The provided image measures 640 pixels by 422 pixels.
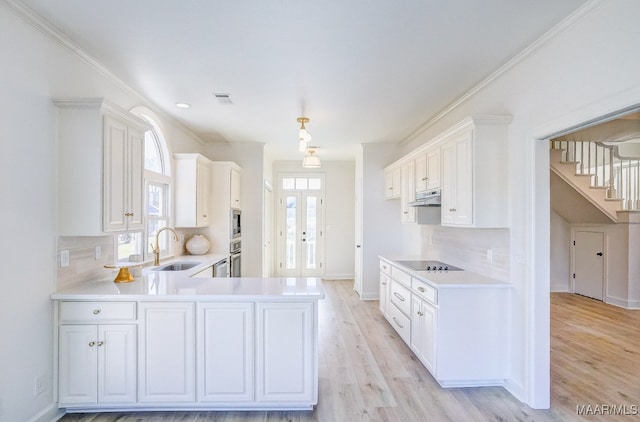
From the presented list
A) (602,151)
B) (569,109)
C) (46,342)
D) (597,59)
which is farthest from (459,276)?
(602,151)

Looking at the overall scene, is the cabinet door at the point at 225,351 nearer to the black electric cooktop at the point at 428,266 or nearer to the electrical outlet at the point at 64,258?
the electrical outlet at the point at 64,258

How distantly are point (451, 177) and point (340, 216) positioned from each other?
4531 mm

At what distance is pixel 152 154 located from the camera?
3.99 meters

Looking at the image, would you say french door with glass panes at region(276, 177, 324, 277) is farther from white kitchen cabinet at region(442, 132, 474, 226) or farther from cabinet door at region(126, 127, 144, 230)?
cabinet door at region(126, 127, 144, 230)

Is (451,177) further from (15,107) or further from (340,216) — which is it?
(340,216)

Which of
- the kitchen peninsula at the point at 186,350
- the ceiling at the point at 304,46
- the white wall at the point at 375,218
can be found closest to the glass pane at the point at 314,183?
the white wall at the point at 375,218

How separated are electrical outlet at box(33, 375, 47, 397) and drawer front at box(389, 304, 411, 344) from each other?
3.14 m

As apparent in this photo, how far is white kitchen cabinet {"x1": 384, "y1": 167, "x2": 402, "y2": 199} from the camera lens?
4852mm

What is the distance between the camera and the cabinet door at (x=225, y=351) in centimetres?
235

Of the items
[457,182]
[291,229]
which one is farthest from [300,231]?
[457,182]

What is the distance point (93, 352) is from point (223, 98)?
8.60 ft

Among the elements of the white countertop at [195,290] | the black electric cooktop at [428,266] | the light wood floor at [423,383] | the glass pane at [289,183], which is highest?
the glass pane at [289,183]

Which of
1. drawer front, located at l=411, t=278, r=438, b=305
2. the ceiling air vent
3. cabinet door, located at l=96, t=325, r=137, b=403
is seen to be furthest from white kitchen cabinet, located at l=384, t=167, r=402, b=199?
cabinet door, located at l=96, t=325, r=137, b=403

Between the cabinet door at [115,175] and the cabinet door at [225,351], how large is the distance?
0.98 metres
